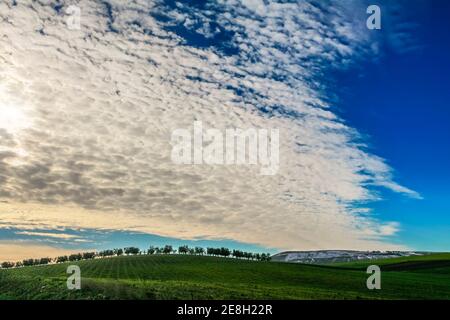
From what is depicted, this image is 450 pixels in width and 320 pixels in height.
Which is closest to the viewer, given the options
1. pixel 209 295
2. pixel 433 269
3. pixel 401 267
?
pixel 209 295

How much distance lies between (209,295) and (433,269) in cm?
9027
